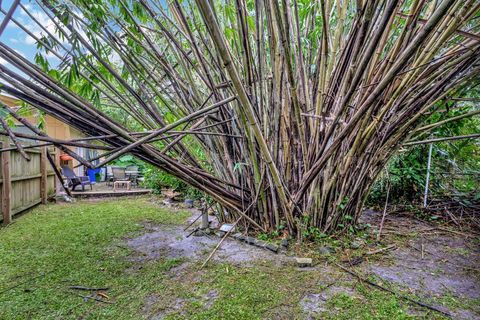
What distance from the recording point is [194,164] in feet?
8.07

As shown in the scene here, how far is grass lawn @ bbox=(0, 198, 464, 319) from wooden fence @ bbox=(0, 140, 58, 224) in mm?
1037

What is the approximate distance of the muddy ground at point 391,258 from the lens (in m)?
1.52

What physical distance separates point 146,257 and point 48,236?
1.38 m

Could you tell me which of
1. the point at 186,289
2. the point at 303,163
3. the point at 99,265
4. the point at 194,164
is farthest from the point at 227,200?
the point at 99,265

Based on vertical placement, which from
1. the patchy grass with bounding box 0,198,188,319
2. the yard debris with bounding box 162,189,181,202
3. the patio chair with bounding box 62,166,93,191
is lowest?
the patchy grass with bounding box 0,198,188,319

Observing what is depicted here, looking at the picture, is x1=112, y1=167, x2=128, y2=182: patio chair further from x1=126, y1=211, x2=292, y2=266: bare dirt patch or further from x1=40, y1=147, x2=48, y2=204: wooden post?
x1=126, y1=211, x2=292, y2=266: bare dirt patch

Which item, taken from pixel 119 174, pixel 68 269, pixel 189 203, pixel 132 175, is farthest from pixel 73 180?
pixel 68 269

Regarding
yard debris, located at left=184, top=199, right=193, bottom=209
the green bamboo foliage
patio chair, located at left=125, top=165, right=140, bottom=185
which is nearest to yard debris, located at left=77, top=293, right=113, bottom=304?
the green bamboo foliage

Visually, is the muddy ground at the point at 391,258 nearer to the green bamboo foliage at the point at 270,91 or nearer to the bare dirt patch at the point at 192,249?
the bare dirt patch at the point at 192,249

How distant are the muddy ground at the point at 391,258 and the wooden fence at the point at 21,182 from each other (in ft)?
5.17

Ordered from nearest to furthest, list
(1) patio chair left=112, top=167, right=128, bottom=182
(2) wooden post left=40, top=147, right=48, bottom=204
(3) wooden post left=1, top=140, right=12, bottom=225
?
(3) wooden post left=1, top=140, right=12, bottom=225 < (2) wooden post left=40, top=147, right=48, bottom=204 < (1) patio chair left=112, top=167, right=128, bottom=182

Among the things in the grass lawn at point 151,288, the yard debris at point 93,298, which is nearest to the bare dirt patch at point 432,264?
the grass lawn at point 151,288

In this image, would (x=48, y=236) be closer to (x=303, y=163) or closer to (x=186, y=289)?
(x=186, y=289)

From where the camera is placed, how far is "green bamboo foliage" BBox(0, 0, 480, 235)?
1.59 metres
